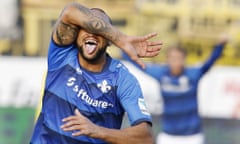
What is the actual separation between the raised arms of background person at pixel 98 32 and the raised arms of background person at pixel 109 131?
1.25 feet

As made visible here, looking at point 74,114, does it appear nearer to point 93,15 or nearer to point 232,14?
point 93,15

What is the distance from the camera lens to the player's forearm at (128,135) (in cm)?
513

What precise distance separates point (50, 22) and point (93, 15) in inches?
248

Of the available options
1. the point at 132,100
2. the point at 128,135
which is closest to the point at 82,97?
the point at 132,100

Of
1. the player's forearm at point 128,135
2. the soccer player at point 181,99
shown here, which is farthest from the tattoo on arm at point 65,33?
the soccer player at point 181,99

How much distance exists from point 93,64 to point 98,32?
264mm

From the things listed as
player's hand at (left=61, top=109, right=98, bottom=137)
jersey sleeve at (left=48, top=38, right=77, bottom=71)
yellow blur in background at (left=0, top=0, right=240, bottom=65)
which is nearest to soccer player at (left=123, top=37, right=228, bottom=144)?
yellow blur in background at (left=0, top=0, right=240, bottom=65)

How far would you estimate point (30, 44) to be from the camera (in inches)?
461

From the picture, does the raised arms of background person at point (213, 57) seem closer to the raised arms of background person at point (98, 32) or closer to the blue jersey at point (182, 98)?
the blue jersey at point (182, 98)

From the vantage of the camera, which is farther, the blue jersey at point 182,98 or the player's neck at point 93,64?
the blue jersey at point 182,98

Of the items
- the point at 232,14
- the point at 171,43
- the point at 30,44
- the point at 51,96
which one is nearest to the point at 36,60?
the point at 30,44

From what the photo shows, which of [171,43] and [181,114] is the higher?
[171,43]

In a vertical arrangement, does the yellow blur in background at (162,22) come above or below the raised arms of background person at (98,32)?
below

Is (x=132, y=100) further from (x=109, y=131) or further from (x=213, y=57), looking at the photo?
Answer: (x=213, y=57)
